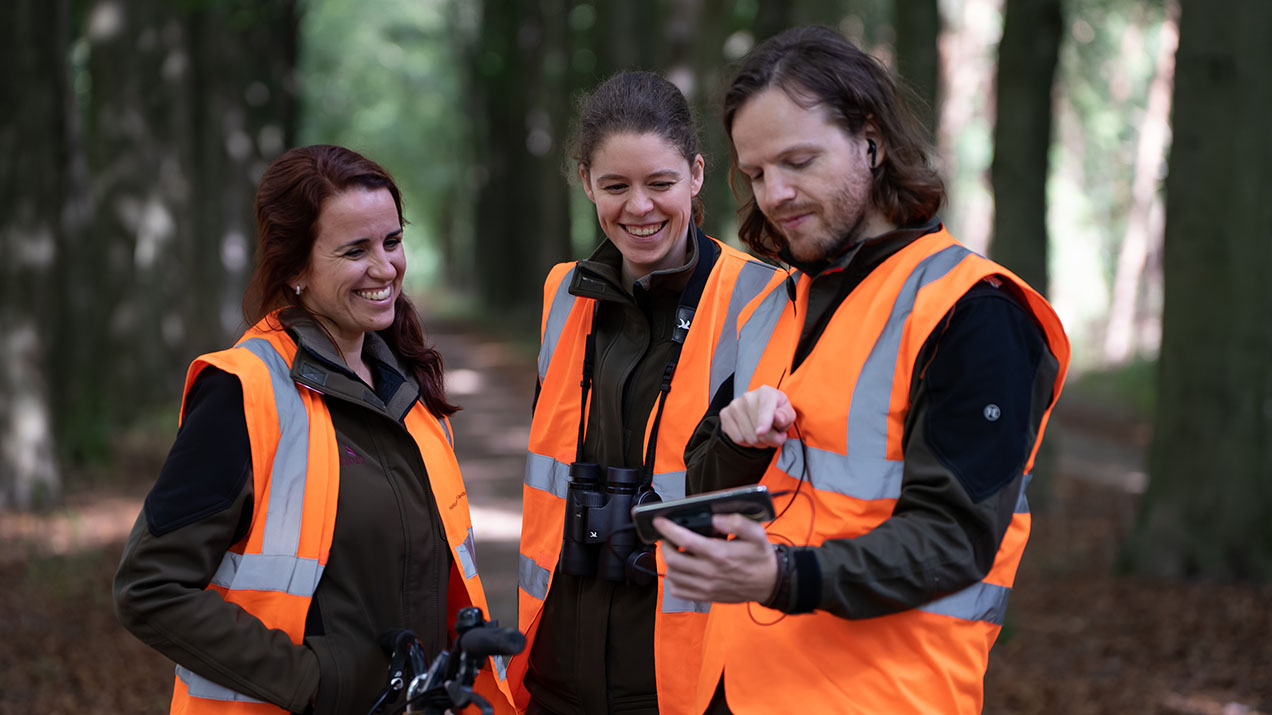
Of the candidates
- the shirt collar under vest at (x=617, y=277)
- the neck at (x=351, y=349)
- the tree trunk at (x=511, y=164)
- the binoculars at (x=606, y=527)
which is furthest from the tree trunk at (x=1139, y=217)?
the neck at (x=351, y=349)

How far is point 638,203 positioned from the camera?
3.39 meters

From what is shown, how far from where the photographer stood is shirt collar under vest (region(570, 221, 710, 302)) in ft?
11.4

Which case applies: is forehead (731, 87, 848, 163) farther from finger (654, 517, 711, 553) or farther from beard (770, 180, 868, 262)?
finger (654, 517, 711, 553)

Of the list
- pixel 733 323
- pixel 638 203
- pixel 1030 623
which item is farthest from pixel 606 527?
pixel 1030 623

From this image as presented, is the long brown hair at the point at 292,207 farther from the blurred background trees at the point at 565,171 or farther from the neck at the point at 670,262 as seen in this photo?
the blurred background trees at the point at 565,171

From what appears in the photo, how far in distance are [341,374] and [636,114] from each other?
42.5 inches

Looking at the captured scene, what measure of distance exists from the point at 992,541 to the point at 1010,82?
9.27m

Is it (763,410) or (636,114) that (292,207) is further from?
(763,410)

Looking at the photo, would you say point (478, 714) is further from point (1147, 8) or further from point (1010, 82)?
point (1147, 8)

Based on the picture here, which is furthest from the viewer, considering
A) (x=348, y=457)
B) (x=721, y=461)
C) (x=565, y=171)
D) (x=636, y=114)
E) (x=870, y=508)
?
(x=565, y=171)

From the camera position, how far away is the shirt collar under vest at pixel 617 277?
3.46 metres

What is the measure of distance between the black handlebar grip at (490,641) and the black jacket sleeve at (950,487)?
0.59 metres

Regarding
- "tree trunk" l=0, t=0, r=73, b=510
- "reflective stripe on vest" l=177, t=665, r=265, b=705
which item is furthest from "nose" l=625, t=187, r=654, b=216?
"tree trunk" l=0, t=0, r=73, b=510

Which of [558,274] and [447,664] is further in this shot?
[558,274]
